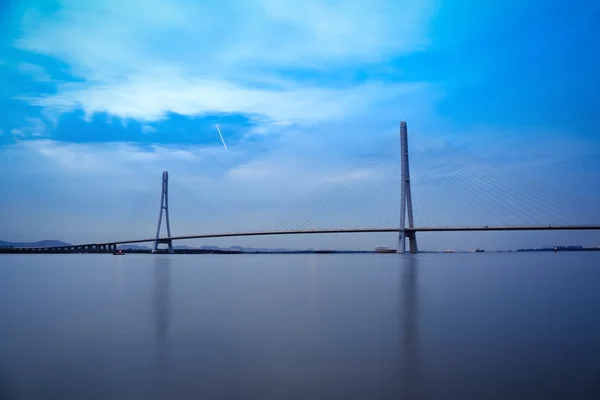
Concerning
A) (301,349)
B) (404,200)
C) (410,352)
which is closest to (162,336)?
(301,349)

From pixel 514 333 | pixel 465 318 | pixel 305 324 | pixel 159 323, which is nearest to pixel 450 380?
pixel 514 333

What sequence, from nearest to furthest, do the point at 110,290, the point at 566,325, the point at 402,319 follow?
the point at 566,325
the point at 402,319
the point at 110,290

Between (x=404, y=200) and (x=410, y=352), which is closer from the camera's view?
(x=410, y=352)

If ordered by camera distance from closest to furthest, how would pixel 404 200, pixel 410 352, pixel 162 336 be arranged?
pixel 410 352 → pixel 162 336 → pixel 404 200

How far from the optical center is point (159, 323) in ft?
24.7

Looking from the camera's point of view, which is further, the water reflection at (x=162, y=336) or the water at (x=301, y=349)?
the water reflection at (x=162, y=336)

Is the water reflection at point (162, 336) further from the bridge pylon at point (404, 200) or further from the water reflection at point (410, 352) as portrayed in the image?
the bridge pylon at point (404, 200)

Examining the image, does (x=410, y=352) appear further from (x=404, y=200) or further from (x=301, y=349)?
(x=404, y=200)

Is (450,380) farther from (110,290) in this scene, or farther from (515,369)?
(110,290)

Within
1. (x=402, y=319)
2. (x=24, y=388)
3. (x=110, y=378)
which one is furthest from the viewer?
(x=402, y=319)

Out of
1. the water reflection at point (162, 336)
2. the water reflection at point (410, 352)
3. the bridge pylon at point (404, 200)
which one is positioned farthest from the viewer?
the bridge pylon at point (404, 200)

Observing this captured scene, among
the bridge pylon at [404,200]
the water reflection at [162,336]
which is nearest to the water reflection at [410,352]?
the water reflection at [162,336]

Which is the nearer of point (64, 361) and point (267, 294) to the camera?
point (64, 361)

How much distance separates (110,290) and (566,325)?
11.9 m
